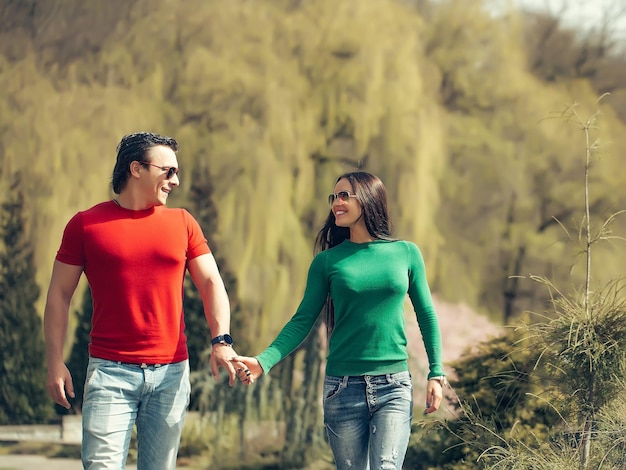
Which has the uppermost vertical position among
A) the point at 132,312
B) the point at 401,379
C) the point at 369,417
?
the point at 132,312

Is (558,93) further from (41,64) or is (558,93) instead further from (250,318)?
(41,64)

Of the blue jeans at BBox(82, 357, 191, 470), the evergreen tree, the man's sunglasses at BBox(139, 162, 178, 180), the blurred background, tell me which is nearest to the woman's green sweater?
the blue jeans at BBox(82, 357, 191, 470)

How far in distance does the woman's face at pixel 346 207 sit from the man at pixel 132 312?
508 millimetres

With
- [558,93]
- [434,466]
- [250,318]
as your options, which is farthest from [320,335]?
[558,93]

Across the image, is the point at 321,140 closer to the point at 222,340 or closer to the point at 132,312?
the point at 222,340

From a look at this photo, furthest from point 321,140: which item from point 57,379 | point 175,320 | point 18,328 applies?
point 57,379

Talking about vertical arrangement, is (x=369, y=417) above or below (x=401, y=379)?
below

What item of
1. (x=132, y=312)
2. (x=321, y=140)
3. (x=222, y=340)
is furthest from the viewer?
(x=321, y=140)

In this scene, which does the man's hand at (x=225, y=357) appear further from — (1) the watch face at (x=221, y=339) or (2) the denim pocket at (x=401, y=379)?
(2) the denim pocket at (x=401, y=379)

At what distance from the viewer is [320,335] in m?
6.69

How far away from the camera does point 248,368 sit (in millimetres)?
3709

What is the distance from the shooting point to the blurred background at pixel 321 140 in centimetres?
673

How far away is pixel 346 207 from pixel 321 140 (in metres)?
3.13

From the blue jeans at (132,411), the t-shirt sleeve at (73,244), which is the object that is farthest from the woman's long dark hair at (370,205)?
the t-shirt sleeve at (73,244)
